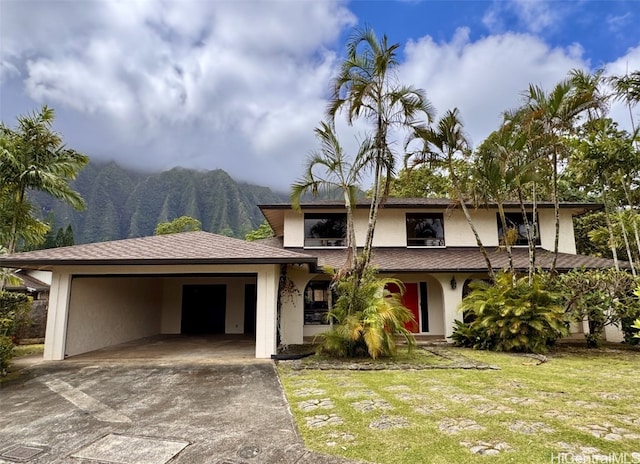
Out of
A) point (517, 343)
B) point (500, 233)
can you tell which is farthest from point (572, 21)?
point (517, 343)

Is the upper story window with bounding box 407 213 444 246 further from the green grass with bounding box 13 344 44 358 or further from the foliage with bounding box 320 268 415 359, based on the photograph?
the green grass with bounding box 13 344 44 358

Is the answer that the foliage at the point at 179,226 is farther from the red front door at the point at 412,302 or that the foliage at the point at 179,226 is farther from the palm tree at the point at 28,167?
the red front door at the point at 412,302

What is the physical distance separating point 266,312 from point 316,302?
4125mm

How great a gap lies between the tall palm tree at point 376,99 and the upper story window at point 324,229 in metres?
4.60

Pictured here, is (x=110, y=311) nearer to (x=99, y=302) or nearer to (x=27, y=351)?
(x=99, y=302)

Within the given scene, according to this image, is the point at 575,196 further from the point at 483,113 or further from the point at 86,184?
the point at 86,184

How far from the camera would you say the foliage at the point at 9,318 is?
7262 mm

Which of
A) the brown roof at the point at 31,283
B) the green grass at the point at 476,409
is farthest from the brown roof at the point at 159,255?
the brown roof at the point at 31,283

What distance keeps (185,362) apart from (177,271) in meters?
2.18

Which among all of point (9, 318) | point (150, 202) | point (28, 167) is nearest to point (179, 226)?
point (28, 167)

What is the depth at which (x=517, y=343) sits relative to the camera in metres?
9.32

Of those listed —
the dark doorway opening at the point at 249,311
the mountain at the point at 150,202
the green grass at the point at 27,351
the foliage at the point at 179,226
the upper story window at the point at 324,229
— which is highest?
the mountain at the point at 150,202

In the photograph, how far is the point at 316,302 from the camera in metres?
12.8

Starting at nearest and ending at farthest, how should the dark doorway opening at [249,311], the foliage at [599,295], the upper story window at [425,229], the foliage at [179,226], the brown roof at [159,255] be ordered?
1. the brown roof at [159,255]
2. the foliage at [599,295]
3. the upper story window at [425,229]
4. the dark doorway opening at [249,311]
5. the foliage at [179,226]
